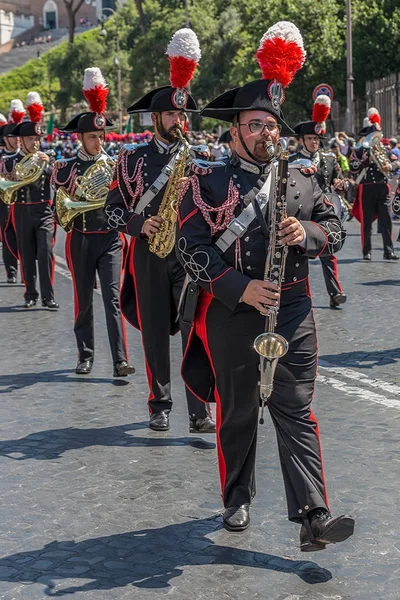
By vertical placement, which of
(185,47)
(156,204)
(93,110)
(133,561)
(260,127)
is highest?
(185,47)

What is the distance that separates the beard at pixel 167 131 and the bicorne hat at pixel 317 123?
4.64 metres

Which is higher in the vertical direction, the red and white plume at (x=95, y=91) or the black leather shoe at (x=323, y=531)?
the red and white plume at (x=95, y=91)

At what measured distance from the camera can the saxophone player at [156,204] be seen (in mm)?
7480

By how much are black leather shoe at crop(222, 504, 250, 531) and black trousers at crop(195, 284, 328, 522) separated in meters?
0.03

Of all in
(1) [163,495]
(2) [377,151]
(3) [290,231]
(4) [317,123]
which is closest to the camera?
(3) [290,231]

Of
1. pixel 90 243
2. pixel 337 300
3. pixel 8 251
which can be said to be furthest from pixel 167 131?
pixel 8 251

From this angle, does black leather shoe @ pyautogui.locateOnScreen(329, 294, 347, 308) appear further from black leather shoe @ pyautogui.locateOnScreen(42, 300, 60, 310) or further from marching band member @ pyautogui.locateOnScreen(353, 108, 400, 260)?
marching band member @ pyautogui.locateOnScreen(353, 108, 400, 260)

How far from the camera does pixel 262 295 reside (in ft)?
16.4

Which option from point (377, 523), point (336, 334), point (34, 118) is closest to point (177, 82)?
point (377, 523)

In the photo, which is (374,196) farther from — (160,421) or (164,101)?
(160,421)

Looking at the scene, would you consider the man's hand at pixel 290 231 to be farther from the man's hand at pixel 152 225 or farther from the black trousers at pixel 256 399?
the man's hand at pixel 152 225

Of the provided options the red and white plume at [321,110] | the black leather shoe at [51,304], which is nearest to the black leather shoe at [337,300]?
the red and white plume at [321,110]

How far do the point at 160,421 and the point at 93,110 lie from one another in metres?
3.04

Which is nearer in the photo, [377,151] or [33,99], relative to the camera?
[33,99]
